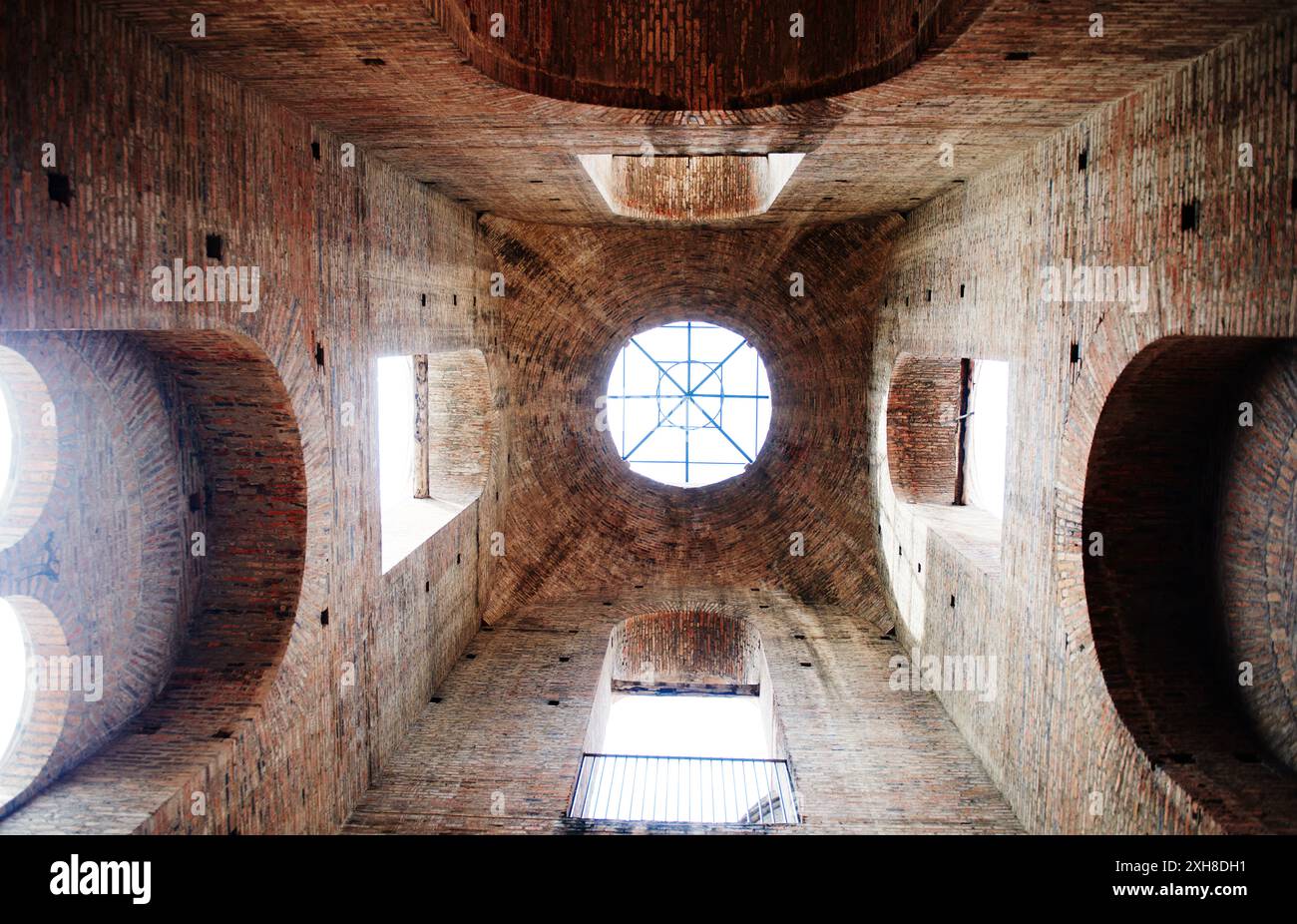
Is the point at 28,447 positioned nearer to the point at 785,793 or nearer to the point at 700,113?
the point at 700,113

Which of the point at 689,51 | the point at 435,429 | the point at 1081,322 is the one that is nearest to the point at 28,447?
the point at 689,51

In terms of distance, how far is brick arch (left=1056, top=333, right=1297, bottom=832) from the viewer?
20.1ft

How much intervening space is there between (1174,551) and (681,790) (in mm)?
4977

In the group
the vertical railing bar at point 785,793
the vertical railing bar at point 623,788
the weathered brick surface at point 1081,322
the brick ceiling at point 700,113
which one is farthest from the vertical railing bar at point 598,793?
the brick ceiling at point 700,113

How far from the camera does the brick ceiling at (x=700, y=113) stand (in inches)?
214

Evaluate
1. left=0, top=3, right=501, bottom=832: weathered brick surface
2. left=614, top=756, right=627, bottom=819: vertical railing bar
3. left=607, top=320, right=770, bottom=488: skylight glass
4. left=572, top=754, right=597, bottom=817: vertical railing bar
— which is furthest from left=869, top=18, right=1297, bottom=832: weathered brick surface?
left=0, top=3, right=501, bottom=832: weathered brick surface

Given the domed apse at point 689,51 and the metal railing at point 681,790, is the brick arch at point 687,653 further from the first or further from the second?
the domed apse at point 689,51

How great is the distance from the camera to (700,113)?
7543 mm

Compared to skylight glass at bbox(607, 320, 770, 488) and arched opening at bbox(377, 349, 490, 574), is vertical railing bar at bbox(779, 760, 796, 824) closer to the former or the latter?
arched opening at bbox(377, 349, 490, 574)

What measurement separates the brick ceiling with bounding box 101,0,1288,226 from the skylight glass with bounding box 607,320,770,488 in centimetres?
497

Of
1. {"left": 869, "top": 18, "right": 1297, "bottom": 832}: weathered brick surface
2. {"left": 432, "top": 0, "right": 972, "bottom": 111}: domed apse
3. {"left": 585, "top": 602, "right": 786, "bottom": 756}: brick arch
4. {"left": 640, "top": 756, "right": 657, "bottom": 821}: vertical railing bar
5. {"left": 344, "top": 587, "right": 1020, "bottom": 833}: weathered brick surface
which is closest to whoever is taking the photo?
{"left": 869, "top": 18, "right": 1297, "bottom": 832}: weathered brick surface

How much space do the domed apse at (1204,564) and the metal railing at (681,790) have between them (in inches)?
140
